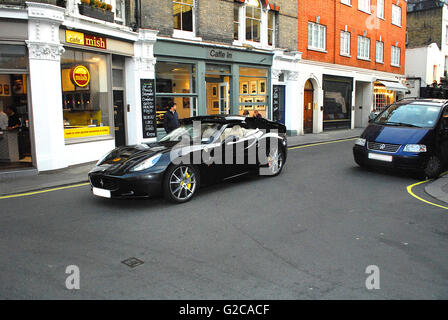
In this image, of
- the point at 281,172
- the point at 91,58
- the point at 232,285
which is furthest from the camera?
the point at 91,58

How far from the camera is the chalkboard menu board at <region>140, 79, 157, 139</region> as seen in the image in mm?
13820

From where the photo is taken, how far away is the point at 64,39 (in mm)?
10773

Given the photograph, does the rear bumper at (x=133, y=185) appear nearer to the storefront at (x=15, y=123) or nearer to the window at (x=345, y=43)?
the storefront at (x=15, y=123)

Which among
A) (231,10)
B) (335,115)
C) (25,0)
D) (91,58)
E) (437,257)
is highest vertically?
(231,10)

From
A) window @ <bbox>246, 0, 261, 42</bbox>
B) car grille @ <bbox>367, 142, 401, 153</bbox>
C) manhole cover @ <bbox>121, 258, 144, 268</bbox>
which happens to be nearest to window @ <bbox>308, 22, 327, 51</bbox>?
window @ <bbox>246, 0, 261, 42</bbox>

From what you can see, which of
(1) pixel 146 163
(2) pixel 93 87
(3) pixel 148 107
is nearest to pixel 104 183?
(1) pixel 146 163

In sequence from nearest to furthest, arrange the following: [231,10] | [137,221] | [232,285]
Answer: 1. [232,285]
2. [137,221]
3. [231,10]

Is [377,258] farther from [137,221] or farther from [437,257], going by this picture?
[137,221]

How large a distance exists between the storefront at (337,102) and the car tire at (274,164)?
14.8 m

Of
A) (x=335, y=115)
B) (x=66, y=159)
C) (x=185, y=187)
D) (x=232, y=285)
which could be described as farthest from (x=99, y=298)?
(x=335, y=115)

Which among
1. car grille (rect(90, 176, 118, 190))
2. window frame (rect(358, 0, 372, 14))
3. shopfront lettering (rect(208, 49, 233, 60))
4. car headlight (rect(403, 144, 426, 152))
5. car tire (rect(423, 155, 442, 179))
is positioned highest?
window frame (rect(358, 0, 372, 14))

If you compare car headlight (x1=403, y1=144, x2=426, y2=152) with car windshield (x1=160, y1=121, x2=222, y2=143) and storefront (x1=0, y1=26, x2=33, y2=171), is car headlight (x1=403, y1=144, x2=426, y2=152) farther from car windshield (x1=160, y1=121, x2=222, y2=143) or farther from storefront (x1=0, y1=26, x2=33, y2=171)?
storefront (x1=0, y1=26, x2=33, y2=171)

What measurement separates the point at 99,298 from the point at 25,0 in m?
9.21

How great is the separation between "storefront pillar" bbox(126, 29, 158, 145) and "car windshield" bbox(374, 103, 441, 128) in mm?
8090
